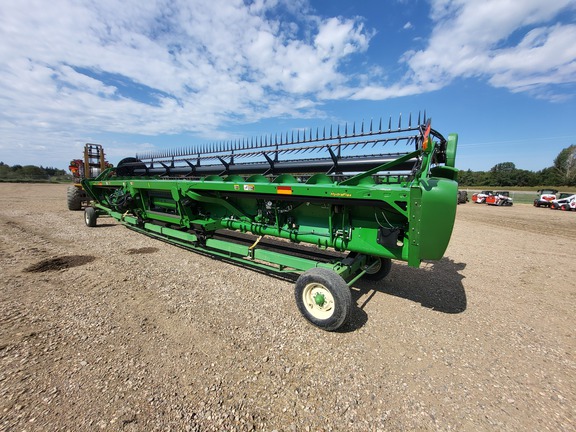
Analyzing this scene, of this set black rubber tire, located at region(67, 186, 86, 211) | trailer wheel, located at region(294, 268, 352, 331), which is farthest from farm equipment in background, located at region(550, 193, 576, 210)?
black rubber tire, located at region(67, 186, 86, 211)

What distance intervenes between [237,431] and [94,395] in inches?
45.9

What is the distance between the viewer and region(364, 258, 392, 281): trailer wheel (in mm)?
4418

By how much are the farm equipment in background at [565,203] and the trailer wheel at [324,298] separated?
2635 centimetres

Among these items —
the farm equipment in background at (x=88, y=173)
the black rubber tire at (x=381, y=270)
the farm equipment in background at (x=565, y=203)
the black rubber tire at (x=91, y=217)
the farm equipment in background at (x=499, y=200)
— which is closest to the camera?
the black rubber tire at (x=381, y=270)

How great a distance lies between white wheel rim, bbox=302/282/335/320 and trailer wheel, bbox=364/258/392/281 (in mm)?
1506

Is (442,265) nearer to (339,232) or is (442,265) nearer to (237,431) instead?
Answer: (339,232)

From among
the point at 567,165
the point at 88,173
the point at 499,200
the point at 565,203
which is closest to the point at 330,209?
the point at 88,173

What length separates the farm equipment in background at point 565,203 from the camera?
65.6 ft

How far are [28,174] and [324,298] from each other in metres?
79.8

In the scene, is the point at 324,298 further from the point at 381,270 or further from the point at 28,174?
the point at 28,174

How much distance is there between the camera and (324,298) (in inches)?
124

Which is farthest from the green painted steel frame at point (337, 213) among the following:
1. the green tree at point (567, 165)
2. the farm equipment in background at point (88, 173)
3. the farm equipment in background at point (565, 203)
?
the green tree at point (567, 165)

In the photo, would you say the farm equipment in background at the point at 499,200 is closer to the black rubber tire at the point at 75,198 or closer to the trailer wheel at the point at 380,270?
the trailer wheel at the point at 380,270

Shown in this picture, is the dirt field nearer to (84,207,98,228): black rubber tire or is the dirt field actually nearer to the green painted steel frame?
the green painted steel frame
